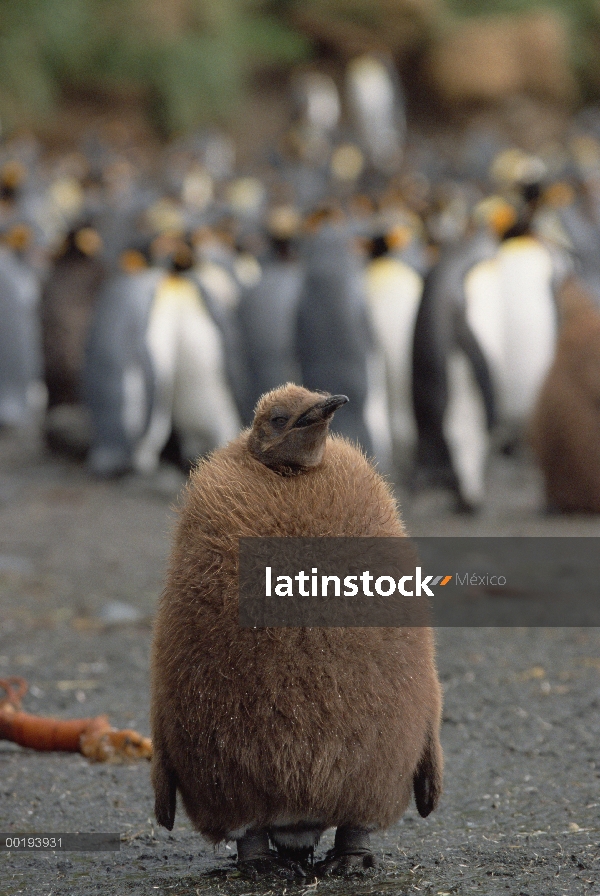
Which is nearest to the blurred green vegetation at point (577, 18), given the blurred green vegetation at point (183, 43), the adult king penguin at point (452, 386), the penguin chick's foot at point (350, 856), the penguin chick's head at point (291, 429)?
the blurred green vegetation at point (183, 43)

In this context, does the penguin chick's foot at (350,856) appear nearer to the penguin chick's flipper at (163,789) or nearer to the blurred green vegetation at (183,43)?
the penguin chick's flipper at (163,789)

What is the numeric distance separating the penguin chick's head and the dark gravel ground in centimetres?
46

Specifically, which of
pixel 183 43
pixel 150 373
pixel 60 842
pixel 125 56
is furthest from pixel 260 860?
pixel 183 43

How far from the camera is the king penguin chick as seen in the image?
91.8 inches

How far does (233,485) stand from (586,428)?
15.5 feet

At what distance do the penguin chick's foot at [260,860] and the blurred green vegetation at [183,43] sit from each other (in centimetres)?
2072

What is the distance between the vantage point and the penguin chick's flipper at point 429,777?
249cm

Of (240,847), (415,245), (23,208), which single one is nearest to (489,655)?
(240,847)

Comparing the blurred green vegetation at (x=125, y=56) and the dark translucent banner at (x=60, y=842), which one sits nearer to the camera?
the dark translucent banner at (x=60, y=842)

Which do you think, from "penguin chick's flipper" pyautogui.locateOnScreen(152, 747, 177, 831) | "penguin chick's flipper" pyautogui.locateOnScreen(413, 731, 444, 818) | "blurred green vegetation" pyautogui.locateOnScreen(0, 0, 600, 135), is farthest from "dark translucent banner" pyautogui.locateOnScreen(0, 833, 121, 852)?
"blurred green vegetation" pyautogui.locateOnScreen(0, 0, 600, 135)

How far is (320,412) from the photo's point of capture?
7.63ft

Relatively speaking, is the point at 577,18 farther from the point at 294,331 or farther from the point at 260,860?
the point at 260,860

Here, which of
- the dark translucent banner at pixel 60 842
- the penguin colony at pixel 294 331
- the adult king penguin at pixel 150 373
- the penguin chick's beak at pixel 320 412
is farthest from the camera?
the adult king penguin at pixel 150 373

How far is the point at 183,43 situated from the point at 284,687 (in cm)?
2252
